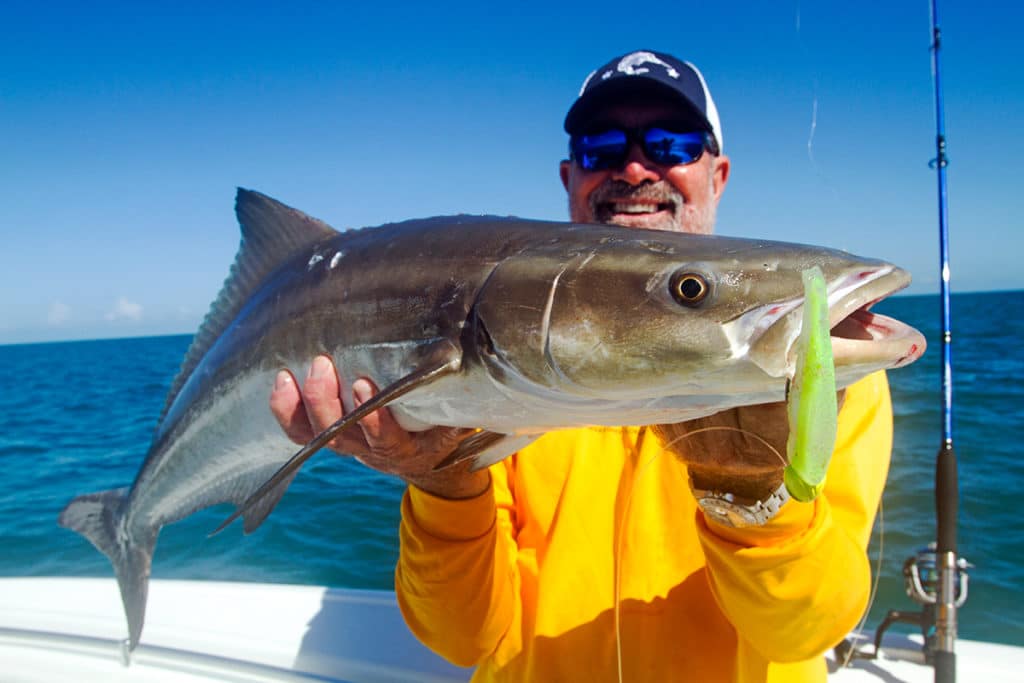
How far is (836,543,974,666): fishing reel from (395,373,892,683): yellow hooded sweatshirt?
3.31 feet

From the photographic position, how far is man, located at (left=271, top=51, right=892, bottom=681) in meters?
1.75

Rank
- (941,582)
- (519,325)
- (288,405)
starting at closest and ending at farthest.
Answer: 1. (519,325)
2. (288,405)
3. (941,582)

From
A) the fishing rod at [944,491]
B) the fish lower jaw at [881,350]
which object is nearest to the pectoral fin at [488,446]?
the fish lower jaw at [881,350]

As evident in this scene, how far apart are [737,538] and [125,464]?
13.3m

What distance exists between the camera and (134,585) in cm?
307

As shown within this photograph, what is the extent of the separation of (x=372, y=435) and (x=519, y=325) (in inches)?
24.6

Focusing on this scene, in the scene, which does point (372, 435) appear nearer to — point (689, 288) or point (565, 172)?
point (689, 288)

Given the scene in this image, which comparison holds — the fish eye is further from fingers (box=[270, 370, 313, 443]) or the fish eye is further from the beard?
the beard

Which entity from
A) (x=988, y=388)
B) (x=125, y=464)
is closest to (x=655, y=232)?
(x=125, y=464)

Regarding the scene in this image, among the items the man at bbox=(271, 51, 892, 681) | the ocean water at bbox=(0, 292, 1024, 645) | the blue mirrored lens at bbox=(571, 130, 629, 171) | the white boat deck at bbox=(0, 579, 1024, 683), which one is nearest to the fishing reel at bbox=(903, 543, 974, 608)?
the ocean water at bbox=(0, 292, 1024, 645)

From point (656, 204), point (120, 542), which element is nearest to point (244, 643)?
point (120, 542)

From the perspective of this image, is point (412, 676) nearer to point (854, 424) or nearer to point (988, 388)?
point (854, 424)

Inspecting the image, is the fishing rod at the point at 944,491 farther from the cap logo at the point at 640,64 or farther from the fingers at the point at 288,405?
the fingers at the point at 288,405

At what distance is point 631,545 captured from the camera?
2229 mm
